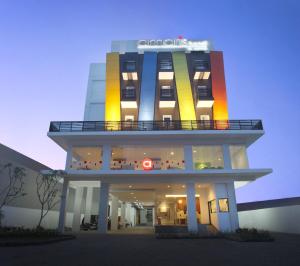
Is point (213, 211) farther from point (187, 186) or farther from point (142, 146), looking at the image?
point (142, 146)

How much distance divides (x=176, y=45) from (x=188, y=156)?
1488 cm

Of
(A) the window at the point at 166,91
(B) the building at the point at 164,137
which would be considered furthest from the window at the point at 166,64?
(A) the window at the point at 166,91

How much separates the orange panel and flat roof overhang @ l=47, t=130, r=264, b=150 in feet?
10.6

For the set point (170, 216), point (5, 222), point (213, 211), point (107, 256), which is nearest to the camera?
point (107, 256)

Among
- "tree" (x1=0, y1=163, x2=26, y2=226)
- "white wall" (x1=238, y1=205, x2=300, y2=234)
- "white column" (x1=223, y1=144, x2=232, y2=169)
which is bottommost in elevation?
"white wall" (x1=238, y1=205, x2=300, y2=234)

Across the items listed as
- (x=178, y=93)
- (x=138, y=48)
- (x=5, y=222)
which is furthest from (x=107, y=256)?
(x=138, y=48)

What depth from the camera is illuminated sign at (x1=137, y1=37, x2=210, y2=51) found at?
29828mm

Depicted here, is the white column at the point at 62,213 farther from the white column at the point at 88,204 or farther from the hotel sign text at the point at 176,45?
the hotel sign text at the point at 176,45

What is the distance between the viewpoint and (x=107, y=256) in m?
10.1

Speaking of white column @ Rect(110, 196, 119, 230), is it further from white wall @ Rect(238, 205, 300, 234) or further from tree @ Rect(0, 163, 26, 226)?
white wall @ Rect(238, 205, 300, 234)

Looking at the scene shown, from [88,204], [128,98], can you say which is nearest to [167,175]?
[128,98]

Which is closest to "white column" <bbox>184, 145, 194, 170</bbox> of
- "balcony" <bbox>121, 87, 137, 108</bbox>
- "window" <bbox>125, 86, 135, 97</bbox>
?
"balcony" <bbox>121, 87, 137, 108</bbox>

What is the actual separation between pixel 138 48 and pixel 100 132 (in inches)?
529

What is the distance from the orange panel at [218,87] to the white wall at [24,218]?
2136 centimetres
